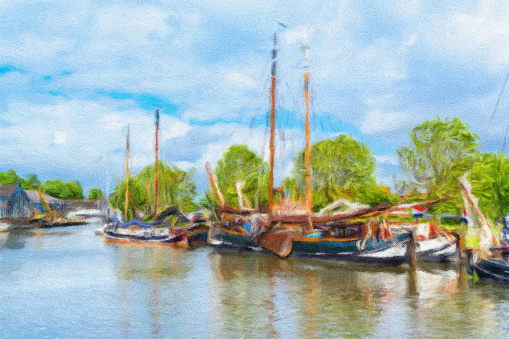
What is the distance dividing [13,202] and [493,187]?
4051 inches

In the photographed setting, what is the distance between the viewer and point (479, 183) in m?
47.2

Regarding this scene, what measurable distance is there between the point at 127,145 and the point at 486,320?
59.9 meters

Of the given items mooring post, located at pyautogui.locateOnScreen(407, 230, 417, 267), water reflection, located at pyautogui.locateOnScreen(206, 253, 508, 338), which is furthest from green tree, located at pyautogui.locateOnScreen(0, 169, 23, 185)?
mooring post, located at pyautogui.locateOnScreen(407, 230, 417, 267)

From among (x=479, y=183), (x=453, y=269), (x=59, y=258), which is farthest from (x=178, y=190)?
(x=453, y=269)

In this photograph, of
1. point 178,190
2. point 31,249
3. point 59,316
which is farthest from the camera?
point 178,190

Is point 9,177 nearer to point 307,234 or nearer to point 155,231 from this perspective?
point 155,231

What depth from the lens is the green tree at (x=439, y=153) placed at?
178ft

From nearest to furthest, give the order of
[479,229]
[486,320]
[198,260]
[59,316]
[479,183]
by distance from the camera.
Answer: [486,320] → [59,316] → [479,229] → [198,260] → [479,183]

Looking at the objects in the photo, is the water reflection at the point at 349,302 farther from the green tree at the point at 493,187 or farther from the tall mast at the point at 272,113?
the green tree at the point at 493,187

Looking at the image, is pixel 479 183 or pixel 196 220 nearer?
pixel 479 183

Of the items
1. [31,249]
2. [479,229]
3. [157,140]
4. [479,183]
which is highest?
[157,140]

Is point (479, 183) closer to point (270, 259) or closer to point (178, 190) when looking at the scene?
point (270, 259)

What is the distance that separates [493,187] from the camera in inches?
1815

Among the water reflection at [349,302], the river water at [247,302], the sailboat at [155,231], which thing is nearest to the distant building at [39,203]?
the sailboat at [155,231]
